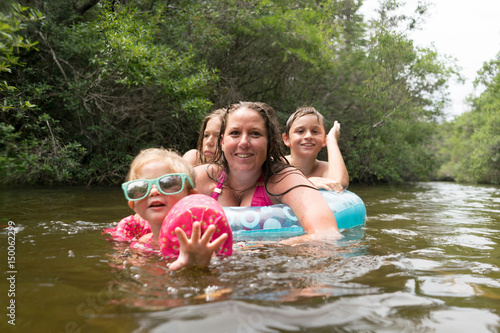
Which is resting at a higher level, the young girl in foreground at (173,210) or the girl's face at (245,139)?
the girl's face at (245,139)

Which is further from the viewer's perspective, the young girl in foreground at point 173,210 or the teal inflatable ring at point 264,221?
the teal inflatable ring at point 264,221

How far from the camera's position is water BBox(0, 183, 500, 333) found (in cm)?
139

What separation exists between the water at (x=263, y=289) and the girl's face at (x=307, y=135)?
1831mm

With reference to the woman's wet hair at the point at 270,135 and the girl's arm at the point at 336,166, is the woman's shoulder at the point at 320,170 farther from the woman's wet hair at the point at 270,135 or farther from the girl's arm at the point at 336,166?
the woman's wet hair at the point at 270,135

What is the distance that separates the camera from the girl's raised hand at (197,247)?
1.84m

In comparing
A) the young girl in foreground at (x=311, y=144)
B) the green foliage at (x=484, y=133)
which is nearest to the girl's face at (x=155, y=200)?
→ the young girl in foreground at (x=311, y=144)

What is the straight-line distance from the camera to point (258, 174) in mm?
3463

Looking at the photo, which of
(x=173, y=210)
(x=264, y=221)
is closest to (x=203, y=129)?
(x=264, y=221)

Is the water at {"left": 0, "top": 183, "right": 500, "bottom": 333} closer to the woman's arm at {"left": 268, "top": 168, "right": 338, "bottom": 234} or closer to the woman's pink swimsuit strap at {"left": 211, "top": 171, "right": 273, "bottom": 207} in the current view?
the woman's arm at {"left": 268, "top": 168, "right": 338, "bottom": 234}

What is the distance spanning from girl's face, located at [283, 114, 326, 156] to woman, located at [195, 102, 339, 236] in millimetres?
1210

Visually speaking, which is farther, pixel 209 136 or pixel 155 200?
pixel 209 136

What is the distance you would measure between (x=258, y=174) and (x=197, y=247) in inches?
64.6

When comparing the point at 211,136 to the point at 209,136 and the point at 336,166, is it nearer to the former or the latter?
the point at 209,136

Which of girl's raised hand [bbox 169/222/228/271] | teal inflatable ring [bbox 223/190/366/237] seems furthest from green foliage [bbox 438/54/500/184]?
girl's raised hand [bbox 169/222/228/271]
